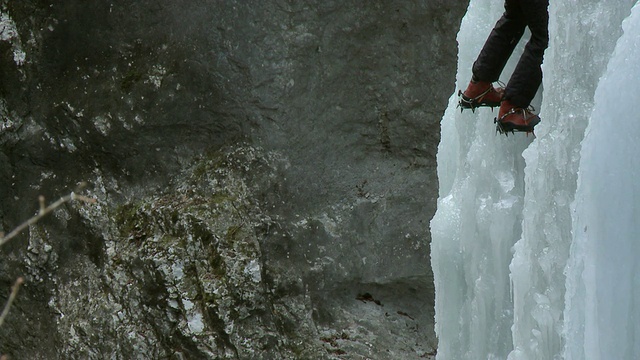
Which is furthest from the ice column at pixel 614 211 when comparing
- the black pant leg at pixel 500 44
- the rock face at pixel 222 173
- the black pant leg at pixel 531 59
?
the rock face at pixel 222 173

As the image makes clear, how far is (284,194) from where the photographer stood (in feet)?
12.5

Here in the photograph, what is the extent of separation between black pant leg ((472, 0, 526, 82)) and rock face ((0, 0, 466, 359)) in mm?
141

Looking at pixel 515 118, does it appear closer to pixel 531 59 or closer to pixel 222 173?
pixel 531 59

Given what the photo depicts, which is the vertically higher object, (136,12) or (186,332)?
(136,12)

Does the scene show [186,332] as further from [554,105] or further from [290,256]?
[554,105]

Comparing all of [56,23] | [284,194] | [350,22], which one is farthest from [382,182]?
[56,23]

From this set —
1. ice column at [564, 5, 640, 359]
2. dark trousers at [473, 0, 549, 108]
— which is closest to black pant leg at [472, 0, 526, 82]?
dark trousers at [473, 0, 549, 108]

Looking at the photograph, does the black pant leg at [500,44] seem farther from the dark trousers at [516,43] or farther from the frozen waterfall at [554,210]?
the frozen waterfall at [554,210]

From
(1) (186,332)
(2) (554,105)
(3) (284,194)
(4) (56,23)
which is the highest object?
(4) (56,23)

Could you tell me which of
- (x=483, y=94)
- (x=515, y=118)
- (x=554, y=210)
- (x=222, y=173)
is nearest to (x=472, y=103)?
(x=483, y=94)

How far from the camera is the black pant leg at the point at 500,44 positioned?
3711mm

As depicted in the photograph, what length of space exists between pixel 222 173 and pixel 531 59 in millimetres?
1225

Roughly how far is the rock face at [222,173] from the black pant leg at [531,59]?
0.31m

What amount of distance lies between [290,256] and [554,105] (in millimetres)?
1144
